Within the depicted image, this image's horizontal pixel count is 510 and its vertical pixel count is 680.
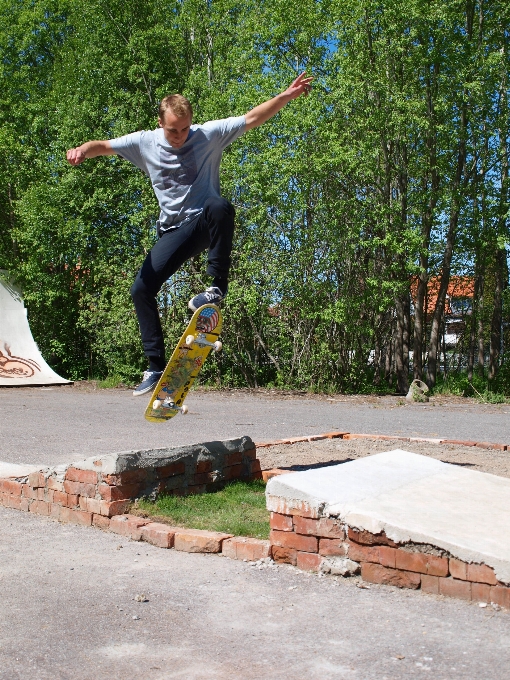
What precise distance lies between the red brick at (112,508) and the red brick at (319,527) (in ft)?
5.23

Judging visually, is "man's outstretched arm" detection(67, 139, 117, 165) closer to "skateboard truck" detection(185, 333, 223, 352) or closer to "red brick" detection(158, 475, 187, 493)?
"skateboard truck" detection(185, 333, 223, 352)

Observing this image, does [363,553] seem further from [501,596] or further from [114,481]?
[114,481]

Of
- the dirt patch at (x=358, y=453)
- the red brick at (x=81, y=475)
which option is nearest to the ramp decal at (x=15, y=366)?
the dirt patch at (x=358, y=453)

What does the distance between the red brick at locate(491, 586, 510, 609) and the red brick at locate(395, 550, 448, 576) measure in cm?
23

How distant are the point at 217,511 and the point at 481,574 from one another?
228 cm

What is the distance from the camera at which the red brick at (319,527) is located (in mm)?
3693

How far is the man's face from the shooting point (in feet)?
16.5

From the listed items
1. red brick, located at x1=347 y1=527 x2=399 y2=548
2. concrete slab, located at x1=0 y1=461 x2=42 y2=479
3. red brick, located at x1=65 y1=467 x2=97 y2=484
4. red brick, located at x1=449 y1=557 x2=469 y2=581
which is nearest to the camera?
red brick, located at x1=449 y1=557 x2=469 y2=581

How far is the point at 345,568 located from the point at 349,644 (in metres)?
0.88

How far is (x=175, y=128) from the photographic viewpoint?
5070mm

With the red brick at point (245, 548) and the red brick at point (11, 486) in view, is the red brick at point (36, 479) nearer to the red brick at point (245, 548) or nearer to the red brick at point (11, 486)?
the red brick at point (11, 486)

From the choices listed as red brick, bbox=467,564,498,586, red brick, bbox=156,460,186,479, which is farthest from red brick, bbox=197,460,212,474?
red brick, bbox=467,564,498,586

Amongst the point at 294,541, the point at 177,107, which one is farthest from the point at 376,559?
the point at 177,107

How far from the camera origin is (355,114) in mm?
15828
